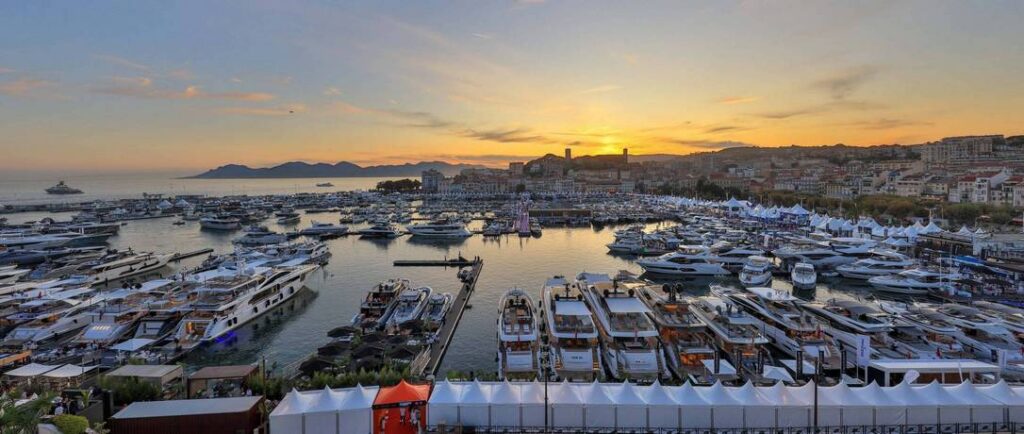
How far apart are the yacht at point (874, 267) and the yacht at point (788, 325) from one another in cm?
1049

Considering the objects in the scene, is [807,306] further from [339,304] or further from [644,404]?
[339,304]

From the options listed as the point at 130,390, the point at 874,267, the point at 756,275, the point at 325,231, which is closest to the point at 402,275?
the point at 756,275

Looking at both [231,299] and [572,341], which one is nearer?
[572,341]

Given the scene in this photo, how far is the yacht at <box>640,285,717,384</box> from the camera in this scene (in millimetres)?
11297

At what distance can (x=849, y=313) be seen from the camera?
14.1 meters

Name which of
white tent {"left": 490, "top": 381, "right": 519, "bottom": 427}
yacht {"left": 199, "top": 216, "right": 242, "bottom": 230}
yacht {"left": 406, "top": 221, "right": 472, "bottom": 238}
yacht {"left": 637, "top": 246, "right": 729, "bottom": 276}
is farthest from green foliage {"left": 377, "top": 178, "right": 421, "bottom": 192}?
white tent {"left": 490, "top": 381, "right": 519, "bottom": 427}

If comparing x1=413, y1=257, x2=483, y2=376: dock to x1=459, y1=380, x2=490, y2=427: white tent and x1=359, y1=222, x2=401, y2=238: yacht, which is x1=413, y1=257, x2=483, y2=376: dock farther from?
x1=359, y1=222, x2=401, y2=238: yacht

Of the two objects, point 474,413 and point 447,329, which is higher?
point 474,413

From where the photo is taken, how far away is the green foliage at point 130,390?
848 cm

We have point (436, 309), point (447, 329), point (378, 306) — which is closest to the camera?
point (447, 329)

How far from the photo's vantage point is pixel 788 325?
1328 cm

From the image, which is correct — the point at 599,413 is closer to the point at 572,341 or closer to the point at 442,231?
the point at 572,341

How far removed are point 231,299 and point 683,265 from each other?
771 inches

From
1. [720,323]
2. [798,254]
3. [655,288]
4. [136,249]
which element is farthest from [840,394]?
[136,249]
